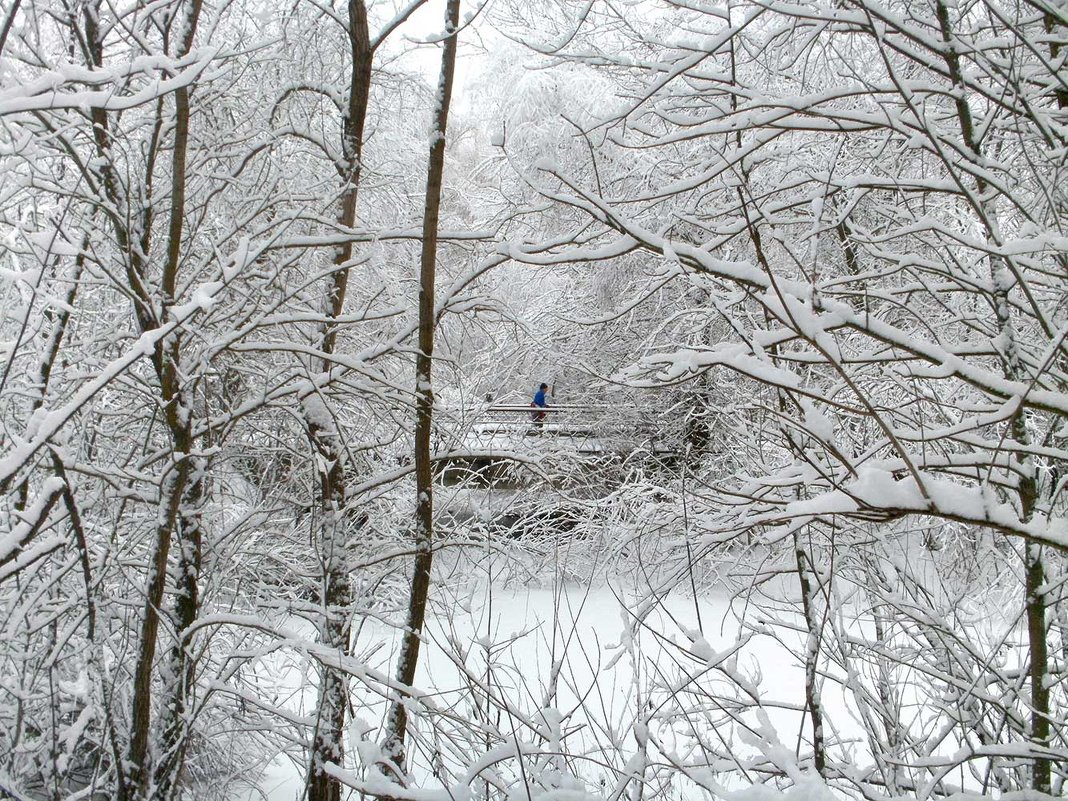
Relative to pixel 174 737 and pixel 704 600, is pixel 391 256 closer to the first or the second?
pixel 704 600

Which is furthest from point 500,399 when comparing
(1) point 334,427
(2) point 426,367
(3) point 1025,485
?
(3) point 1025,485

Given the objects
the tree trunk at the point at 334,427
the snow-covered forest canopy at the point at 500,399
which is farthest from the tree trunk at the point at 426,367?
the tree trunk at the point at 334,427

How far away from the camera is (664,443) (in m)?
12.5

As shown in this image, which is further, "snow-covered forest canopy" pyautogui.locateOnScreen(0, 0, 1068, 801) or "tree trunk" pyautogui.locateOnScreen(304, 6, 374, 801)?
"tree trunk" pyautogui.locateOnScreen(304, 6, 374, 801)

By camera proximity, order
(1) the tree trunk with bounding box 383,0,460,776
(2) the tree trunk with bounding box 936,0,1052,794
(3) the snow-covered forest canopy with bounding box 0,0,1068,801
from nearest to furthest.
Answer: (3) the snow-covered forest canopy with bounding box 0,0,1068,801, (2) the tree trunk with bounding box 936,0,1052,794, (1) the tree trunk with bounding box 383,0,460,776

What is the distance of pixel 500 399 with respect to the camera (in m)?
6.85

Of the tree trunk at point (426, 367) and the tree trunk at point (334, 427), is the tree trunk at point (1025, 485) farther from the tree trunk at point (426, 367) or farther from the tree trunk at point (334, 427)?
the tree trunk at point (334, 427)

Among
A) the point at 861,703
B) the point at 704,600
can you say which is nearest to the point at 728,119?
the point at 861,703

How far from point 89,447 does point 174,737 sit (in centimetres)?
170

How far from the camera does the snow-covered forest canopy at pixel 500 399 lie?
7.64ft

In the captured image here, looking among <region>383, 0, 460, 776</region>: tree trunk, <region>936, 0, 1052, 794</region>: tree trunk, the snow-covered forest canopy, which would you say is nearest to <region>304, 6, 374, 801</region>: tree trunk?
the snow-covered forest canopy

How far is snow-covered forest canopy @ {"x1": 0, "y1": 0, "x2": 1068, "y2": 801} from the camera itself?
233 centimetres

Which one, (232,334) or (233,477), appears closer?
(232,334)

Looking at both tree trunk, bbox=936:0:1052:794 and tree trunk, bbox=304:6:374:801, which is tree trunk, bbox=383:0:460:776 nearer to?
tree trunk, bbox=304:6:374:801
